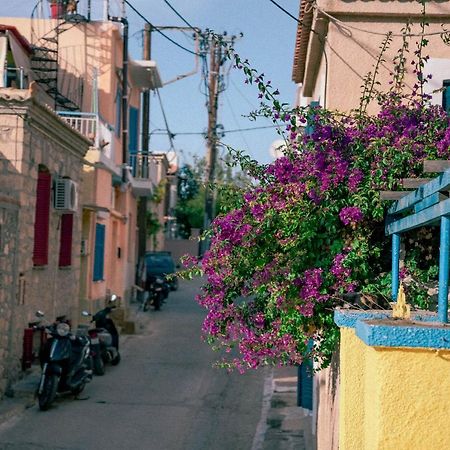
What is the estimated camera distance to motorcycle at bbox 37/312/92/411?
440 inches

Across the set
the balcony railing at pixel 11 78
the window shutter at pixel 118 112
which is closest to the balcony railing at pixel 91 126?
the balcony railing at pixel 11 78

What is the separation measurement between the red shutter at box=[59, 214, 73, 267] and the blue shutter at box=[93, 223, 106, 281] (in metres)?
3.53

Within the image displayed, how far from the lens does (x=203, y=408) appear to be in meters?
11.9

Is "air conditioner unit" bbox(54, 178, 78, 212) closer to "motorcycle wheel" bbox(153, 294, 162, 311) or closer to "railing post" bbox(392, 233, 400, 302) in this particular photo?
"motorcycle wheel" bbox(153, 294, 162, 311)

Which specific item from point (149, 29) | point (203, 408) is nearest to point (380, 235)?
point (203, 408)

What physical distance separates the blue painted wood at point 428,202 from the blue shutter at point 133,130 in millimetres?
20380

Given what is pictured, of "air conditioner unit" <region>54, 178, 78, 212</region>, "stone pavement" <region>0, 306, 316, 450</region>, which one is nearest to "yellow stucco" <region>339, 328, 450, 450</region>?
"stone pavement" <region>0, 306, 316, 450</region>

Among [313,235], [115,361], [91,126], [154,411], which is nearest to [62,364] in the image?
[154,411]

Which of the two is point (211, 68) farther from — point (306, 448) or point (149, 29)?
point (306, 448)

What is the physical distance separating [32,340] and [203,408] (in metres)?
2.73

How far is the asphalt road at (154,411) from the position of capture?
388 inches

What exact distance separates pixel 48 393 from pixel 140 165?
1533cm

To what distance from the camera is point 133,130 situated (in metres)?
25.3

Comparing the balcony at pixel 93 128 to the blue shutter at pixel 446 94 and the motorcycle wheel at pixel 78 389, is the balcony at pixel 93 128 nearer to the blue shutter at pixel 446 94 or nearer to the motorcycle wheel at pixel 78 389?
the motorcycle wheel at pixel 78 389
